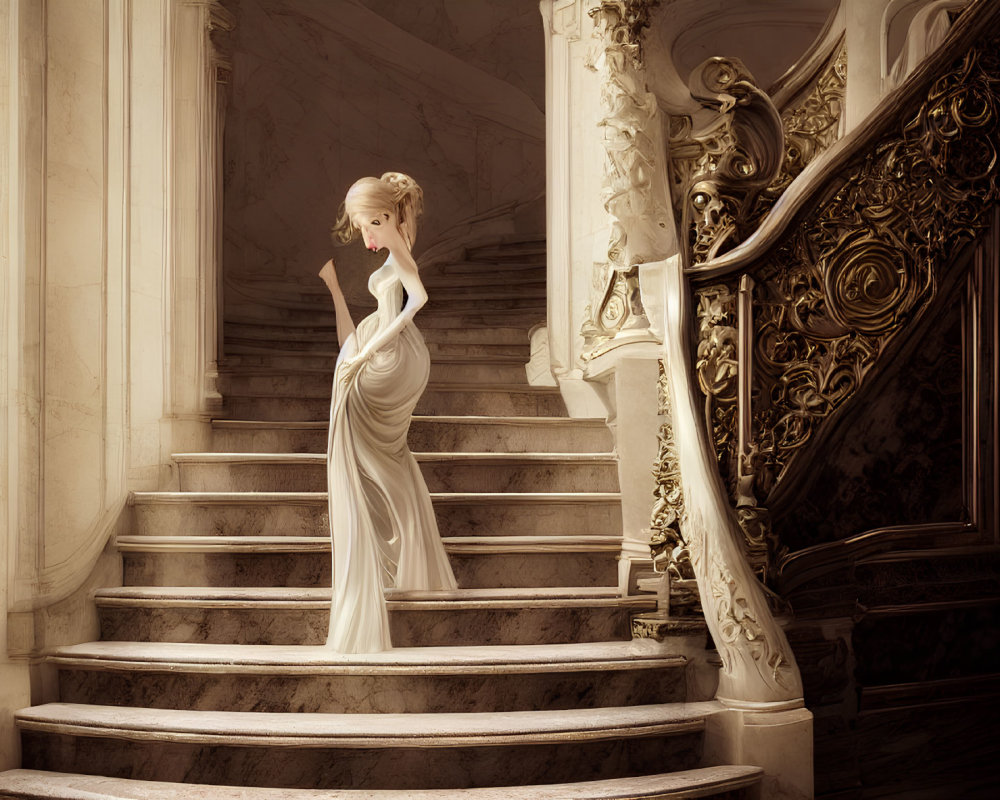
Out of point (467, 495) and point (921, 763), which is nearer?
point (921, 763)

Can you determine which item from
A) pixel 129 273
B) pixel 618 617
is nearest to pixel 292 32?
pixel 129 273

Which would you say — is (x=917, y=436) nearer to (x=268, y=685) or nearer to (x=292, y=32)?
(x=268, y=685)

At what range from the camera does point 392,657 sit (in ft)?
13.9

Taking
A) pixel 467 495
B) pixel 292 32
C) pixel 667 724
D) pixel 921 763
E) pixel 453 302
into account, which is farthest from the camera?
pixel 292 32

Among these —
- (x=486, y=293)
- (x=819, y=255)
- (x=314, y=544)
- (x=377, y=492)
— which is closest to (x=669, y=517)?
(x=819, y=255)

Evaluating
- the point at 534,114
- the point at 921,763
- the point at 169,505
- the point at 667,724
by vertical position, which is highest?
the point at 534,114

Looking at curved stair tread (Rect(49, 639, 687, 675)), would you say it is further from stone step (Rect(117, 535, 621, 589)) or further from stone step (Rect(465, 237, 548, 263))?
stone step (Rect(465, 237, 548, 263))

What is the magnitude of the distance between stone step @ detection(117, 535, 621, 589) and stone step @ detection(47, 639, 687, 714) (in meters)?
0.67

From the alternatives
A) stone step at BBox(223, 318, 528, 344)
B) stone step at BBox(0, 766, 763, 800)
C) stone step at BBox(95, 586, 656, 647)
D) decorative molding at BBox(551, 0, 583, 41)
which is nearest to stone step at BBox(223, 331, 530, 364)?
stone step at BBox(223, 318, 528, 344)

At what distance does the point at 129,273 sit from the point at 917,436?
349 centimetres

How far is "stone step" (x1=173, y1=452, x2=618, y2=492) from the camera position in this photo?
5.62 meters

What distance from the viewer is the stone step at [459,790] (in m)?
3.60

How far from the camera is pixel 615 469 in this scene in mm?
5711

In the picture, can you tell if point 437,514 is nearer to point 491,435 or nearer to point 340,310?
point 491,435
